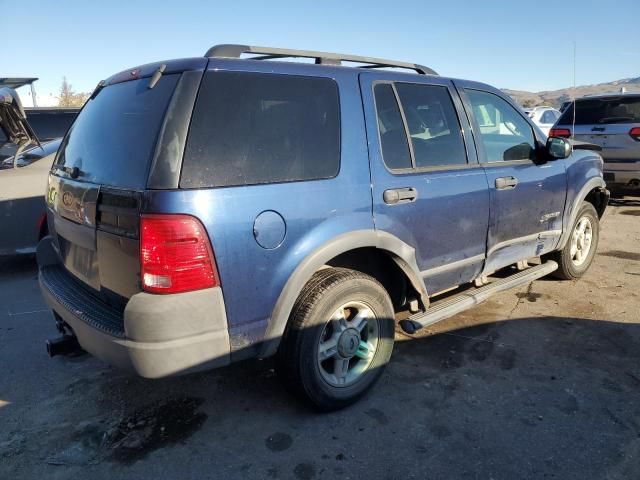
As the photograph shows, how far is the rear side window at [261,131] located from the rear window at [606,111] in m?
7.30

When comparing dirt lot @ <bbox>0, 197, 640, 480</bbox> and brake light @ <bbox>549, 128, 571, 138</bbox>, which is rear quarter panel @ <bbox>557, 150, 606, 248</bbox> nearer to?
dirt lot @ <bbox>0, 197, 640, 480</bbox>

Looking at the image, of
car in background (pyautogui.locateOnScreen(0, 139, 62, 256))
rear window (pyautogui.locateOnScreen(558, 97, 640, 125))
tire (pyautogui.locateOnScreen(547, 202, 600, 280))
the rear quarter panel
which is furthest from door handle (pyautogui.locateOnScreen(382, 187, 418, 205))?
rear window (pyautogui.locateOnScreen(558, 97, 640, 125))

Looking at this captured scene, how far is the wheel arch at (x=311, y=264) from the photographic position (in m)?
2.57

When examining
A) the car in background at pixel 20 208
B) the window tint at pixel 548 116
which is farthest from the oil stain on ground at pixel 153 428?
the window tint at pixel 548 116

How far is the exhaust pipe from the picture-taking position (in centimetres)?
289

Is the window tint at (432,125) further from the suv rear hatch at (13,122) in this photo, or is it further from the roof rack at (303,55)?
the suv rear hatch at (13,122)

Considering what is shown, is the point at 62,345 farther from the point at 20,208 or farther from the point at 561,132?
the point at 561,132

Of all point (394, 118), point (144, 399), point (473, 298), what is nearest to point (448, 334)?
point (473, 298)

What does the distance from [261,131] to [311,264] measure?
73 cm

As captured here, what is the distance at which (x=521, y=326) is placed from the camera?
13.5ft

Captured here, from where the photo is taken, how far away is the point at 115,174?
249 centimetres

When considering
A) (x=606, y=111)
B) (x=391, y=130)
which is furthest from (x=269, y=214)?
(x=606, y=111)

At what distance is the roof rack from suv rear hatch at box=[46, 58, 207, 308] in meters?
0.21

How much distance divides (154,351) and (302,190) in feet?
3.48
